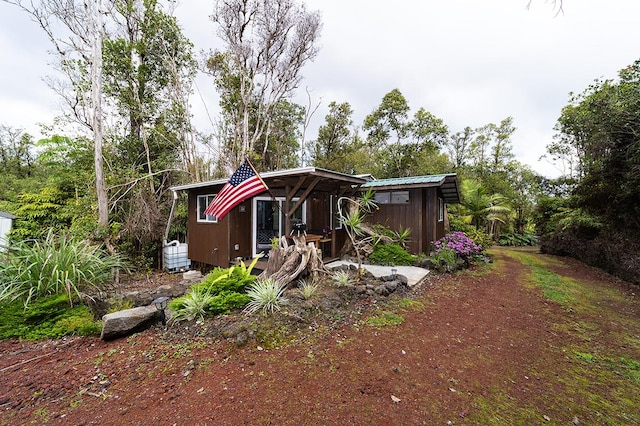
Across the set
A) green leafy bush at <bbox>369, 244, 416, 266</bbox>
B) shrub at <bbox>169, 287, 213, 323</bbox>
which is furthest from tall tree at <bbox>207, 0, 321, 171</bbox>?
shrub at <bbox>169, 287, 213, 323</bbox>

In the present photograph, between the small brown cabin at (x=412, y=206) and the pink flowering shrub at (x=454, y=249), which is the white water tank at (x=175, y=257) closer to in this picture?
the small brown cabin at (x=412, y=206)

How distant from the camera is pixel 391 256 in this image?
7695mm

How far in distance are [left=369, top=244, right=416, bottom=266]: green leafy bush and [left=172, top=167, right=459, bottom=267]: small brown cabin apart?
3.39 ft

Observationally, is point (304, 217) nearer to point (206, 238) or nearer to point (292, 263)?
point (206, 238)

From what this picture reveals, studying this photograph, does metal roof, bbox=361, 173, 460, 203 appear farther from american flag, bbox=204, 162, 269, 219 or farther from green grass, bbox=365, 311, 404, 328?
green grass, bbox=365, 311, 404, 328

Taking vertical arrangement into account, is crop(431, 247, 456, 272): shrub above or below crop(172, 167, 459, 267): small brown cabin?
below

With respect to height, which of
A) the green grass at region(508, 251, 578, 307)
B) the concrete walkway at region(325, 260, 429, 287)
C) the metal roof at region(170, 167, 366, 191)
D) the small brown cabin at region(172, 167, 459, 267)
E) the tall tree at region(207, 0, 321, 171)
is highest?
the tall tree at region(207, 0, 321, 171)

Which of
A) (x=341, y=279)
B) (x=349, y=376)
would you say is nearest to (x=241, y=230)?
(x=341, y=279)

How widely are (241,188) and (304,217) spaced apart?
154 inches

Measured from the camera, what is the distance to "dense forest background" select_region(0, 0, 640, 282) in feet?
25.3

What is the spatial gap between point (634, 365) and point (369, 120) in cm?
1541

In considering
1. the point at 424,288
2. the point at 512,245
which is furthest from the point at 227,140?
the point at 512,245

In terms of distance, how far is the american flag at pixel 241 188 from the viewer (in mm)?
5000

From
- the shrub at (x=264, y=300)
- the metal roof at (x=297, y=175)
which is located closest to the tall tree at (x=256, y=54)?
the metal roof at (x=297, y=175)
